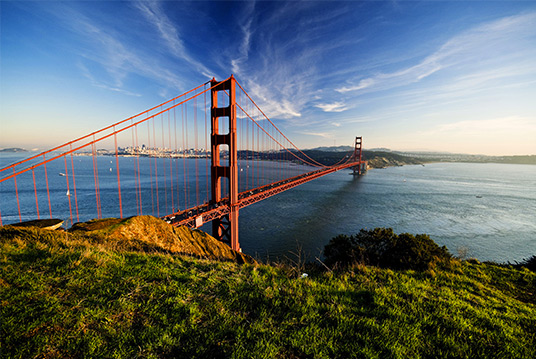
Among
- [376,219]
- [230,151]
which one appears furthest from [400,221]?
[230,151]

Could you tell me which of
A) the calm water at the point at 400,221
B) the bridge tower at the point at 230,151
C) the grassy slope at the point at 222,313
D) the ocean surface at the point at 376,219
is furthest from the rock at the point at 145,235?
the calm water at the point at 400,221

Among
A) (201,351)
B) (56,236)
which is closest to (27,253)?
(56,236)

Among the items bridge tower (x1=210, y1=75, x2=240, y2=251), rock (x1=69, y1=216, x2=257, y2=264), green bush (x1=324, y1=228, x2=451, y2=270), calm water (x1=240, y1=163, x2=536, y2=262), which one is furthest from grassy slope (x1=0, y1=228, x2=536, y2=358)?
calm water (x1=240, y1=163, x2=536, y2=262)

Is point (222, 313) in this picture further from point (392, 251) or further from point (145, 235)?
point (392, 251)

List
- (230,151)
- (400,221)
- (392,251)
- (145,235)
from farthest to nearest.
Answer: (400,221), (230,151), (392,251), (145,235)

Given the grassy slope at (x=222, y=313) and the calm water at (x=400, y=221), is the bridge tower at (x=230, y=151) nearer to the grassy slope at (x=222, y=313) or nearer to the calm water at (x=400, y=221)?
the calm water at (x=400, y=221)

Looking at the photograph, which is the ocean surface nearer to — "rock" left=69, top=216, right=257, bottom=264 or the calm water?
the calm water
